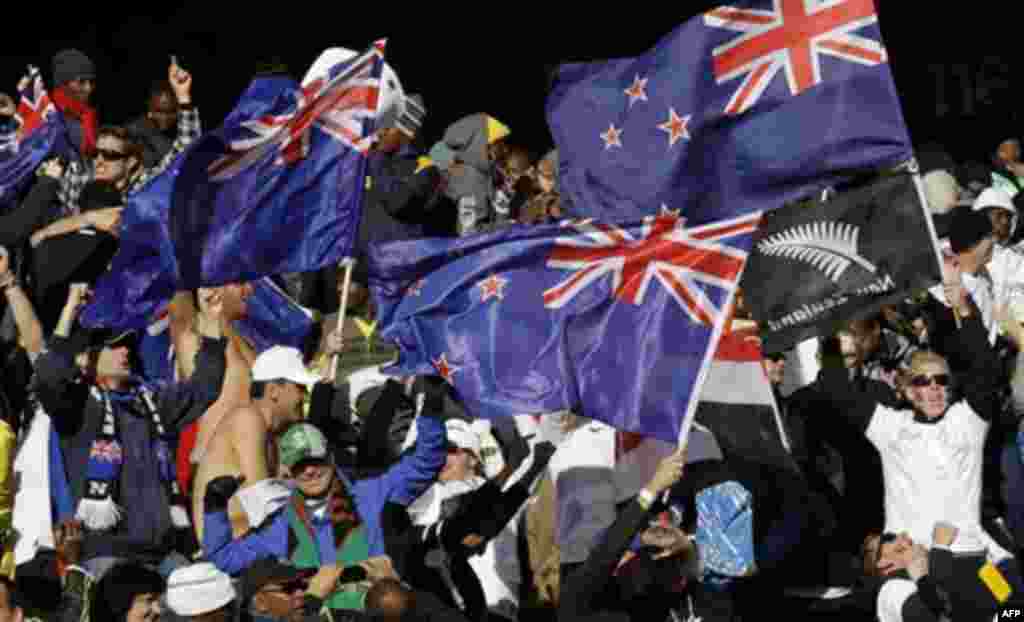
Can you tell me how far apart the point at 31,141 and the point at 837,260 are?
16.4 feet

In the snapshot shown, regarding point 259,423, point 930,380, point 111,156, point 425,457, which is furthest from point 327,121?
point 930,380

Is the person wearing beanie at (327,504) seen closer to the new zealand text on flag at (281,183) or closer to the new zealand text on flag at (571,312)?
the new zealand text on flag at (571,312)

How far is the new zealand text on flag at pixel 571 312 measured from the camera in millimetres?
14141

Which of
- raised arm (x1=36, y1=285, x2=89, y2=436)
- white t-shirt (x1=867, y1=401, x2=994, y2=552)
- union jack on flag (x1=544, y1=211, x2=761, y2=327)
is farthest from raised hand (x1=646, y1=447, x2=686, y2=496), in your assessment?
raised arm (x1=36, y1=285, x2=89, y2=436)

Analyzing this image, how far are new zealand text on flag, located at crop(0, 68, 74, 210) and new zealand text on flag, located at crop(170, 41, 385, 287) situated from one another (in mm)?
1748

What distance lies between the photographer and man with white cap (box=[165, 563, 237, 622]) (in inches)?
528

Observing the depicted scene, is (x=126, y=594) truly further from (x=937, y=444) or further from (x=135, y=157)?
(x=937, y=444)

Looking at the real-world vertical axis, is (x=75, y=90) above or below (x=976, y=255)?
above

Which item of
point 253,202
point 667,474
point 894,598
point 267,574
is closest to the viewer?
point 667,474

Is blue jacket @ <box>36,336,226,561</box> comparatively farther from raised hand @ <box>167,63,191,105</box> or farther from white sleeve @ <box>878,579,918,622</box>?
white sleeve @ <box>878,579,918,622</box>

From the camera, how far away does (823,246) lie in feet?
48.0

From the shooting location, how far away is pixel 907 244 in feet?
46.9

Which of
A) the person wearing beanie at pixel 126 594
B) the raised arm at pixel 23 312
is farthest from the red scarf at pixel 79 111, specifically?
the person wearing beanie at pixel 126 594

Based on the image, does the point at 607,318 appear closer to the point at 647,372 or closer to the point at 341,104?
the point at 647,372
